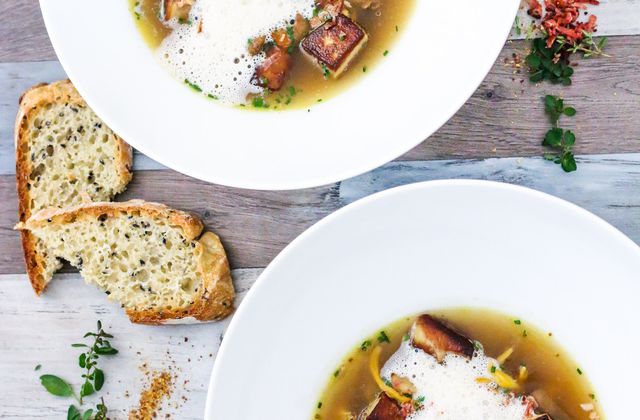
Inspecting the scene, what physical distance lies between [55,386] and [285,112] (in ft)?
3.53

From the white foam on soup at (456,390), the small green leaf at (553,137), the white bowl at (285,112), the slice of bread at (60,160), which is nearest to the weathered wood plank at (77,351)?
the slice of bread at (60,160)

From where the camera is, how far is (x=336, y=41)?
6.52 feet

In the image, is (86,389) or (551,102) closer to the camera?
(551,102)

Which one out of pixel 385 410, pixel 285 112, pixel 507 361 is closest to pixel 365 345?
pixel 385 410

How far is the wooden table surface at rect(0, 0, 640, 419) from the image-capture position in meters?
2.10

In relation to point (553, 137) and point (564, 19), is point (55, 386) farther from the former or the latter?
Answer: point (564, 19)

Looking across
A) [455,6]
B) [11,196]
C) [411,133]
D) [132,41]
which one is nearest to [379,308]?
[411,133]

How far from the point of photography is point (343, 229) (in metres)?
1.89

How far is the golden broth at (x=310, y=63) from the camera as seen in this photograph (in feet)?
6.67

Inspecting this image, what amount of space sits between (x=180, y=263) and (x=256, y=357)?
0.40m

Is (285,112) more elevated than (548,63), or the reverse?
(548,63)

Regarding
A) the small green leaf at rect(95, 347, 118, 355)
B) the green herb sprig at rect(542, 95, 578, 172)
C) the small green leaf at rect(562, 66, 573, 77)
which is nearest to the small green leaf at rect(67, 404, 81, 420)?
the small green leaf at rect(95, 347, 118, 355)

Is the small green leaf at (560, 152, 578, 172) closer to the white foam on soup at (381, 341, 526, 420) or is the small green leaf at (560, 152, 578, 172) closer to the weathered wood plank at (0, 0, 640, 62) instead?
the white foam on soup at (381, 341, 526, 420)

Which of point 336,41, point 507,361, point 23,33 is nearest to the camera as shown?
point 336,41
